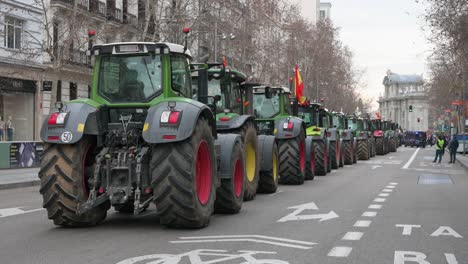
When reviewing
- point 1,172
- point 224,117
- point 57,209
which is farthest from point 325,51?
point 57,209

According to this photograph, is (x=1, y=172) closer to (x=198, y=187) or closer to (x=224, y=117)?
(x=224, y=117)

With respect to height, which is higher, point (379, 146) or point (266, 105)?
point (266, 105)

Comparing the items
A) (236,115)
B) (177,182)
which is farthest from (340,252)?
(236,115)

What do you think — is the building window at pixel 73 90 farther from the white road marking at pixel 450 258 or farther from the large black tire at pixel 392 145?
the white road marking at pixel 450 258

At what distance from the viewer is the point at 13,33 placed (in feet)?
101

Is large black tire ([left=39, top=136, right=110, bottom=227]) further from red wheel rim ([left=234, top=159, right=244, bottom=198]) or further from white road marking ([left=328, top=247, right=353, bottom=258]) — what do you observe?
white road marking ([left=328, top=247, right=353, bottom=258])

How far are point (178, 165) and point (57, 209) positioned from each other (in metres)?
1.78

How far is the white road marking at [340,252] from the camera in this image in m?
7.37

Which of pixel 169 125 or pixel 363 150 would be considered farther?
pixel 363 150

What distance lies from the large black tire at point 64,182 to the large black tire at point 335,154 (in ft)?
57.8

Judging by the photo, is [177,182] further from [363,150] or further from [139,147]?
[363,150]

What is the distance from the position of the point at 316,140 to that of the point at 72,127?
13.3 meters

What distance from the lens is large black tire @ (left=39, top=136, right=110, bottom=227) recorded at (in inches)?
345

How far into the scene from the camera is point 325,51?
69812mm
